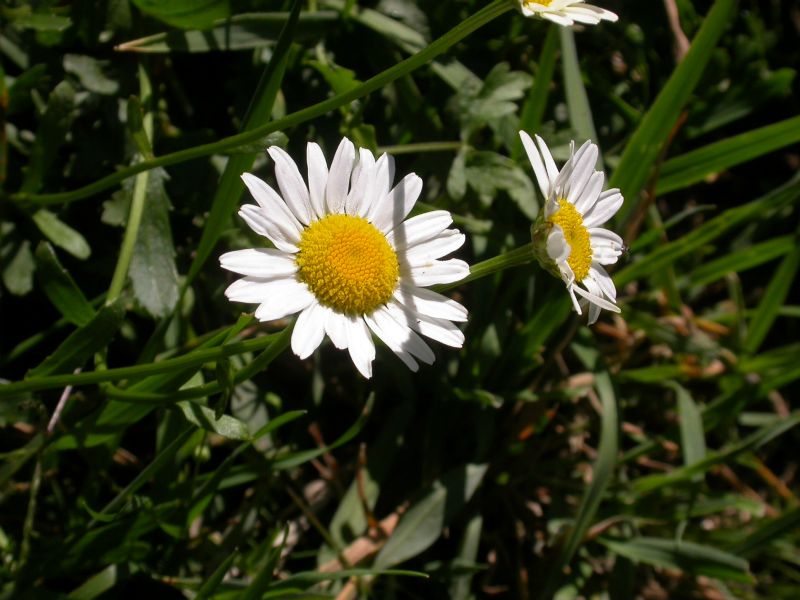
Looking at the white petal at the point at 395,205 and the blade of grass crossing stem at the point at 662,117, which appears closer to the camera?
the white petal at the point at 395,205

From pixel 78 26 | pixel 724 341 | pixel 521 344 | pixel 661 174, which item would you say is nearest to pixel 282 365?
pixel 521 344

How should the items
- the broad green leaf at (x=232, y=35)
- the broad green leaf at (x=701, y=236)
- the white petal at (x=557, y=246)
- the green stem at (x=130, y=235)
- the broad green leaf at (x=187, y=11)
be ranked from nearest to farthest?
1. the white petal at (x=557, y=246)
2. the green stem at (x=130, y=235)
3. the broad green leaf at (x=187, y=11)
4. the broad green leaf at (x=232, y=35)
5. the broad green leaf at (x=701, y=236)

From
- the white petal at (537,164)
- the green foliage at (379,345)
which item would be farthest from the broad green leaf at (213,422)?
the white petal at (537,164)

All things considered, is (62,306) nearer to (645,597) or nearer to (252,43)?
(252,43)

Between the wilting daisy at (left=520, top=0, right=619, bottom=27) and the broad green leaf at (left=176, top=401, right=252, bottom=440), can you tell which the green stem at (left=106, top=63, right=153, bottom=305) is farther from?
the wilting daisy at (left=520, top=0, right=619, bottom=27)

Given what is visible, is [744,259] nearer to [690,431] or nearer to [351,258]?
[690,431]

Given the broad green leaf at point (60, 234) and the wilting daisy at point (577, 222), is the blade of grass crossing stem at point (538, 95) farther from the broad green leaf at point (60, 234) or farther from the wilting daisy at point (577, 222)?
the broad green leaf at point (60, 234)
